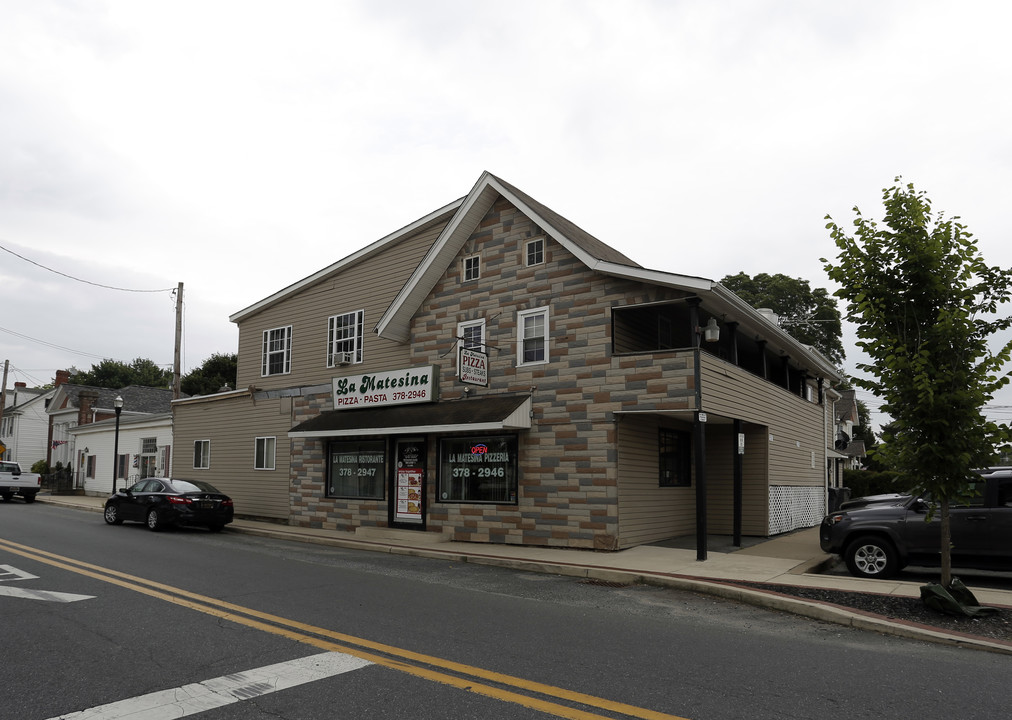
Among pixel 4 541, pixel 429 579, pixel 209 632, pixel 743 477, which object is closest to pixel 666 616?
pixel 429 579

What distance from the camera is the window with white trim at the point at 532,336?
15695 mm

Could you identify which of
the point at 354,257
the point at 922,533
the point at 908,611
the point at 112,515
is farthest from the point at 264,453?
the point at 908,611

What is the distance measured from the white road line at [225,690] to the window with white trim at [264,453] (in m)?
16.4

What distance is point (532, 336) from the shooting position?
15.9 metres

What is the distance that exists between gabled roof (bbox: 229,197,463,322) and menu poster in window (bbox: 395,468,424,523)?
6436mm

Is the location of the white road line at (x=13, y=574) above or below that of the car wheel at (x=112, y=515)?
above

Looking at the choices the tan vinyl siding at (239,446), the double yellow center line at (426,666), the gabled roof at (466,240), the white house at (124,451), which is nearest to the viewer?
the double yellow center line at (426,666)

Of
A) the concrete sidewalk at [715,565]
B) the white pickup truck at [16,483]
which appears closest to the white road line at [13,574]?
the concrete sidewalk at [715,565]

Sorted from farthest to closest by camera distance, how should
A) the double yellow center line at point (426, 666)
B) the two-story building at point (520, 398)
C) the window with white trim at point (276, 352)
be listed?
the window with white trim at point (276, 352) → the two-story building at point (520, 398) → the double yellow center line at point (426, 666)

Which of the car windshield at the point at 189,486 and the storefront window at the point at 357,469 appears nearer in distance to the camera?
the storefront window at the point at 357,469

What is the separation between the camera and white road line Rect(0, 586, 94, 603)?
866 cm

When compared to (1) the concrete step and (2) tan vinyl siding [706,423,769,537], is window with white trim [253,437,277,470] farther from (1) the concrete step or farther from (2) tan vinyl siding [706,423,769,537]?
(2) tan vinyl siding [706,423,769,537]

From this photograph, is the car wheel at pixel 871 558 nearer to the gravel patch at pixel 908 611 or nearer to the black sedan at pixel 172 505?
the gravel patch at pixel 908 611

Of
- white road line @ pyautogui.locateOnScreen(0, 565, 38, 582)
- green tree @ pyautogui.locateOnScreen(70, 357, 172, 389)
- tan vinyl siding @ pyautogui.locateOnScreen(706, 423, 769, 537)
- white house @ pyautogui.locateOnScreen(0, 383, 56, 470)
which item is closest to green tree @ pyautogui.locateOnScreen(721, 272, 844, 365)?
tan vinyl siding @ pyautogui.locateOnScreen(706, 423, 769, 537)
